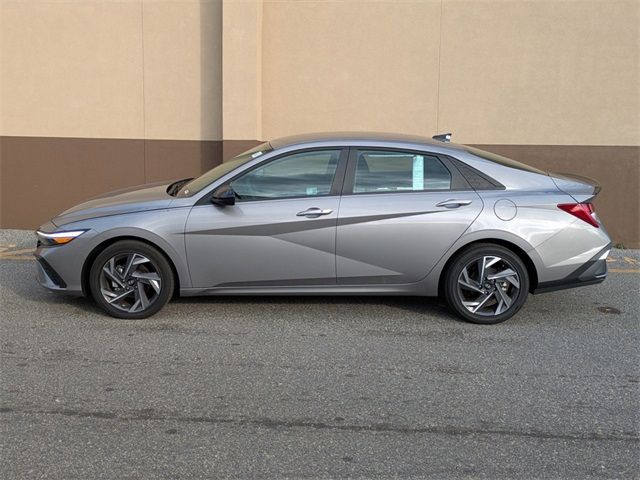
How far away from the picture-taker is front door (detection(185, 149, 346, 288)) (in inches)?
235

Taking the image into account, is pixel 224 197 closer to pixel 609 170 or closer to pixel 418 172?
pixel 418 172

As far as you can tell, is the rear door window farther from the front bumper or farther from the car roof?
the front bumper

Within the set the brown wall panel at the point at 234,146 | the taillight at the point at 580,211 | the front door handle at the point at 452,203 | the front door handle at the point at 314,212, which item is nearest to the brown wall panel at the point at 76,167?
the brown wall panel at the point at 234,146

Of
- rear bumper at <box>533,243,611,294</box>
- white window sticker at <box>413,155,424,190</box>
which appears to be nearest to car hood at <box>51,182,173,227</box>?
white window sticker at <box>413,155,424,190</box>

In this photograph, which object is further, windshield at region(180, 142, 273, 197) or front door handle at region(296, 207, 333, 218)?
windshield at region(180, 142, 273, 197)

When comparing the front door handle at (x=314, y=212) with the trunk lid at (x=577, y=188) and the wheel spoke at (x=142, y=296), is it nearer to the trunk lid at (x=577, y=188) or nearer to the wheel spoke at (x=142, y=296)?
the wheel spoke at (x=142, y=296)

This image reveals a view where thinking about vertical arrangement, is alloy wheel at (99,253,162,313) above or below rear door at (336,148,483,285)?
below

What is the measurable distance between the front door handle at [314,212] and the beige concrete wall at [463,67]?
421 centimetres

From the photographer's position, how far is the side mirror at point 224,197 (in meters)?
5.95

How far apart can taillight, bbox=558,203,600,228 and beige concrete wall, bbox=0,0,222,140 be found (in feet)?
17.8

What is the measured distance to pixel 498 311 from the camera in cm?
611

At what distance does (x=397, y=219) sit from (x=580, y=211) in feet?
4.88

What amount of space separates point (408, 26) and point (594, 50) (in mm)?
2382

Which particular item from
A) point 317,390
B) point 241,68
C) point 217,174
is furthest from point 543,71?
point 317,390
